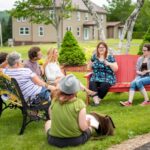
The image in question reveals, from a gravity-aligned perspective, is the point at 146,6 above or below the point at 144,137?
above

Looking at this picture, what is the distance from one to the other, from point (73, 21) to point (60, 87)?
61721 millimetres

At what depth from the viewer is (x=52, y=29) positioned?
64.8 m

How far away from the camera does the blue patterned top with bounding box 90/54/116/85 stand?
9.59m

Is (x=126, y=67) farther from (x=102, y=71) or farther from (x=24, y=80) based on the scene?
(x=24, y=80)

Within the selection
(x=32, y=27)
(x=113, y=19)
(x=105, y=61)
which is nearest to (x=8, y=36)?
(x=32, y=27)

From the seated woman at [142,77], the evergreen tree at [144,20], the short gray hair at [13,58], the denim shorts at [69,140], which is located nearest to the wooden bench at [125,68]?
the seated woman at [142,77]

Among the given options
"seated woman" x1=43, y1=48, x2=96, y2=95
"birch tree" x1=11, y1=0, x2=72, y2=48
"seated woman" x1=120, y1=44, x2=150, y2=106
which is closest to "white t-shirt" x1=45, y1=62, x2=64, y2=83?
"seated woman" x1=43, y1=48, x2=96, y2=95

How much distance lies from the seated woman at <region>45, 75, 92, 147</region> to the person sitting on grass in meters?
1.25

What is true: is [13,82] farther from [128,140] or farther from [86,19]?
[86,19]

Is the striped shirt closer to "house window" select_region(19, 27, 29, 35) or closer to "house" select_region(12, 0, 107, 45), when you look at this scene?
"house" select_region(12, 0, 107, 45)

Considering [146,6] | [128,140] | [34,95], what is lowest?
[128,140]

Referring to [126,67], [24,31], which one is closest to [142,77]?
[126,67]

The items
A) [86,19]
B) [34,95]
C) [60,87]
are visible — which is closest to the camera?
[60,87]

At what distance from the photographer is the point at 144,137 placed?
689 cm
